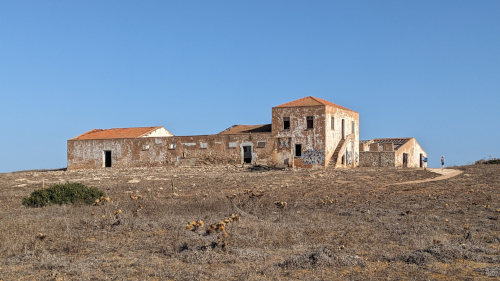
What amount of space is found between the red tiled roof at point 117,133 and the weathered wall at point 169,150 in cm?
101

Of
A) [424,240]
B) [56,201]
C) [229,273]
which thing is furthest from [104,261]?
[56,201]

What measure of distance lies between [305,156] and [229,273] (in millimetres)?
29235

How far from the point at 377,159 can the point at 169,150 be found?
16100 millimetres

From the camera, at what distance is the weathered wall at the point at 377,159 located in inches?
1510

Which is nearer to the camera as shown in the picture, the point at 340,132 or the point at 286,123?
the point at 286,123

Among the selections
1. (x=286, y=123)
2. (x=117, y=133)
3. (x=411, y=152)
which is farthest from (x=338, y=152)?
(x=117, y=133)

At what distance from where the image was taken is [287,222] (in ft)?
41.1

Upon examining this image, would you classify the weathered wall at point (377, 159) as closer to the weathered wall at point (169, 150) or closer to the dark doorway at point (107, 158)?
the weathered wall at point (169, 150)

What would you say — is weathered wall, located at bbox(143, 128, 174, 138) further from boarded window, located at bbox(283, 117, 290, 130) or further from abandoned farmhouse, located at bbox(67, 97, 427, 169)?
boarded window, located at bbox(283, 117, 290, 130)

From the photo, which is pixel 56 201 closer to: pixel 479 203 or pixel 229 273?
pixel 229 273

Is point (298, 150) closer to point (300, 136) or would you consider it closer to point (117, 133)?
point (300, 136)

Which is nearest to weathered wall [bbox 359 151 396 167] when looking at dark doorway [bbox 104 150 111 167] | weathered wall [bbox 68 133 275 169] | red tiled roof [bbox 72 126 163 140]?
weathered wall [bbox 68 133 275 169]

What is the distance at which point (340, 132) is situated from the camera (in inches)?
1549

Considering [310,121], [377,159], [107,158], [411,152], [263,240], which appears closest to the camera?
[263,240]
